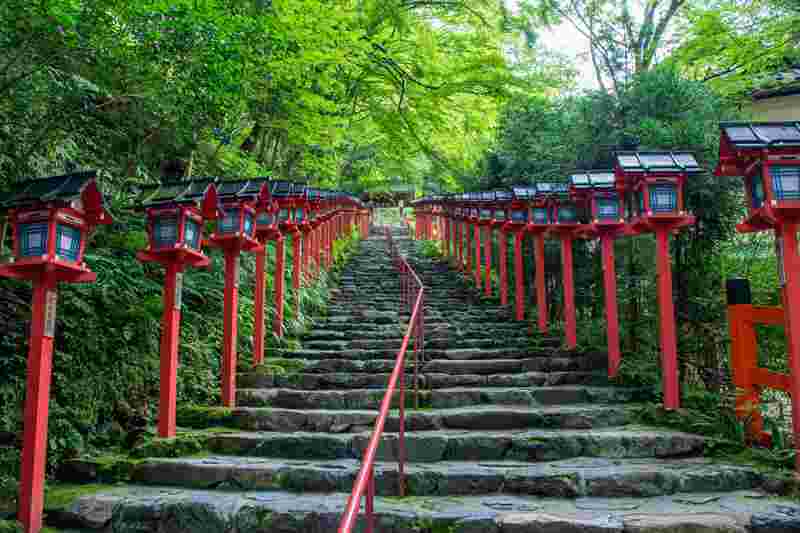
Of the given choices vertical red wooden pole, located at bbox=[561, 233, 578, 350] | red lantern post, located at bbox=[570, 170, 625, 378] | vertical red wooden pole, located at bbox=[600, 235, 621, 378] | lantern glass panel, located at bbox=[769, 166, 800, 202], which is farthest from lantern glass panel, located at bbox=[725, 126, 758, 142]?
vertical red wooden pole, located at bbox=[561, 233, 578, 350]

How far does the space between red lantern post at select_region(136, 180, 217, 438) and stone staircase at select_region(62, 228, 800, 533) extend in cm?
58

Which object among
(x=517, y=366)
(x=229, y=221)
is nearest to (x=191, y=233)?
(x=229, y=221)

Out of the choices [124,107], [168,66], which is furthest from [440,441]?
[124,107]

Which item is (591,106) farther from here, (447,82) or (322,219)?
(322,219)

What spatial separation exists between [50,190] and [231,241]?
218 centimetres

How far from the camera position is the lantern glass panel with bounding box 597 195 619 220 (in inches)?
249

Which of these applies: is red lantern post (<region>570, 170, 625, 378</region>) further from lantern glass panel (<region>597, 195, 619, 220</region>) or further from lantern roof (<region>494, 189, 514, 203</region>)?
lantern roof (<region>494, 189, 514, 203</region>)

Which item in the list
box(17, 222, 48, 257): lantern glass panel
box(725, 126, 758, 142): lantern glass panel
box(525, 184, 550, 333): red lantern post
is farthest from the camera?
box(525, 184, 550, 333): red lantern post

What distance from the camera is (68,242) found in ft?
11.9

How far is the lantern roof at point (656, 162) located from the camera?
17.3 ft

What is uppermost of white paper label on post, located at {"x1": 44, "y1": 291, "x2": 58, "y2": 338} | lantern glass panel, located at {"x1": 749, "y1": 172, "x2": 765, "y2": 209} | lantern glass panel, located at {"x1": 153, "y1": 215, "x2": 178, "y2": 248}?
lantern glass panel, located at {"x1": 749, "y1": 172, "x2": 765, "y2": 209}

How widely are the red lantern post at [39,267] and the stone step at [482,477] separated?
2.91 feet

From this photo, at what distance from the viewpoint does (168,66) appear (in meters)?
4.93

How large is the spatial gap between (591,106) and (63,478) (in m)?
7.97
